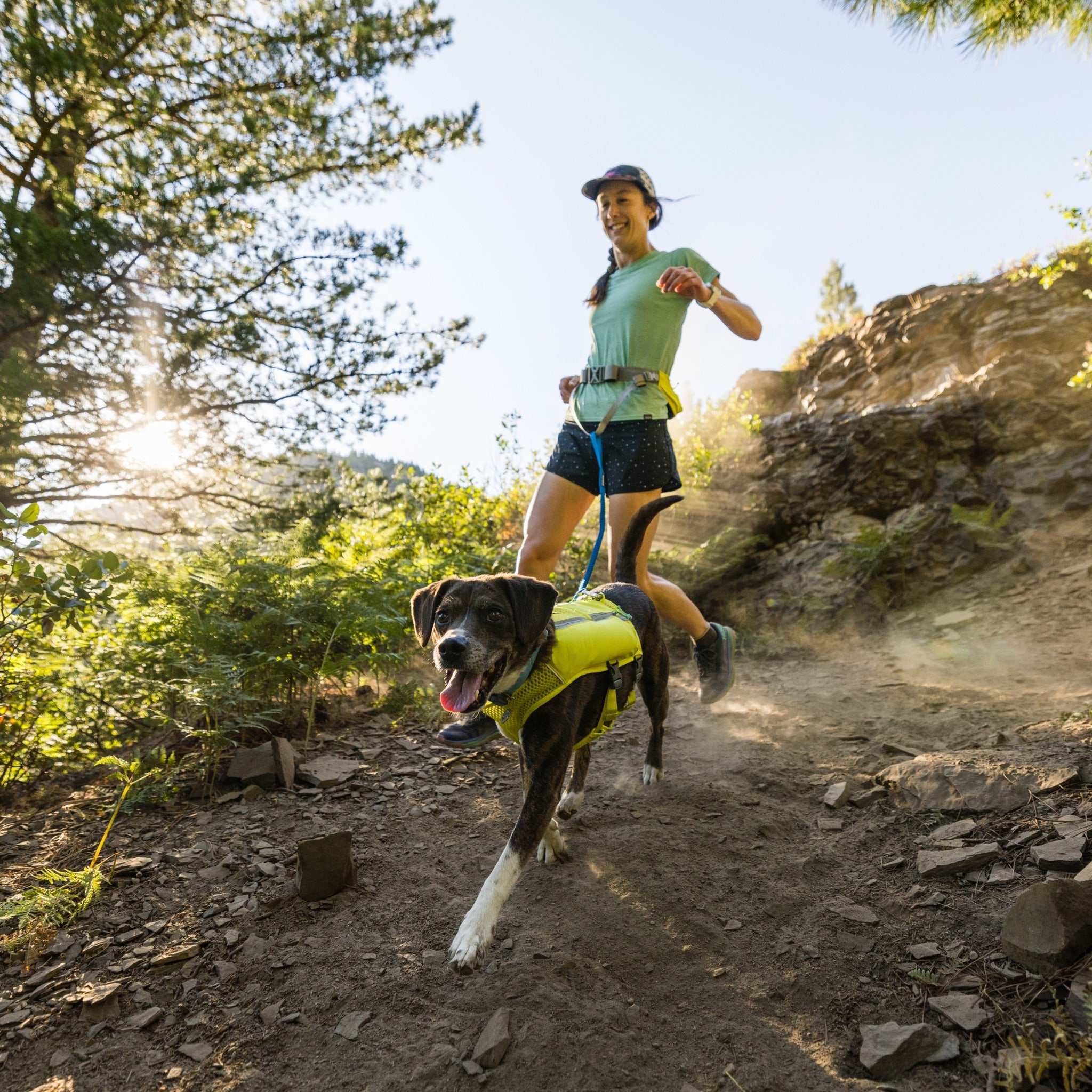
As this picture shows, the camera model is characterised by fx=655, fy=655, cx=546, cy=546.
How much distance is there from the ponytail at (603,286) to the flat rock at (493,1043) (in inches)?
139

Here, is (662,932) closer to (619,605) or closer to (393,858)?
(393,858)

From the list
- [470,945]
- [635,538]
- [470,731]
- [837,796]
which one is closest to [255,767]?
[470,731]

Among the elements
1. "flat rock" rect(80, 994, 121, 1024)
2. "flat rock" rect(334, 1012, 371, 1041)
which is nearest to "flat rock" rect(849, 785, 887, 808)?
"flat rock" rect(334, 1012, 371, 1041)

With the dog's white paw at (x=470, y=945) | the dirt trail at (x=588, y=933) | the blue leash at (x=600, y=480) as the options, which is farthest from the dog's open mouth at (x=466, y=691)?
the blue leash at (x=600, y=480)

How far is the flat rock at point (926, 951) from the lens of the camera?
2.07 metres

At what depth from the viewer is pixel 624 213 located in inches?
151

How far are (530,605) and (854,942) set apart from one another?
165cm

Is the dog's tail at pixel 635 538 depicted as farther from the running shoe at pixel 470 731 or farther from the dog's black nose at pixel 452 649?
the dog's black nose at pixel 452 649

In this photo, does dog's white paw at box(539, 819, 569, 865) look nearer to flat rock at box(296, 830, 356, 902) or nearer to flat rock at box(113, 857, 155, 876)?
flat rock at box(296, 830, 356, 902)

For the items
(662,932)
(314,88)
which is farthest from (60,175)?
(662,932)

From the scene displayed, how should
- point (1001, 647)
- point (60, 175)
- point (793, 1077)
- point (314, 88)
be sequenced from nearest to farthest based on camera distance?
point (793, 1077) → point (1001, 647) → point (60, 175) → point (314, 88)

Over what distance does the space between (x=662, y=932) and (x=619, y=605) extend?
4.82 feet

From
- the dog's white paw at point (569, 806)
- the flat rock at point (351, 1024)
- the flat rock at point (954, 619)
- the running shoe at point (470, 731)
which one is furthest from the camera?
the flat rock at point (954, 619)

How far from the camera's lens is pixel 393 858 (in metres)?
2.98
